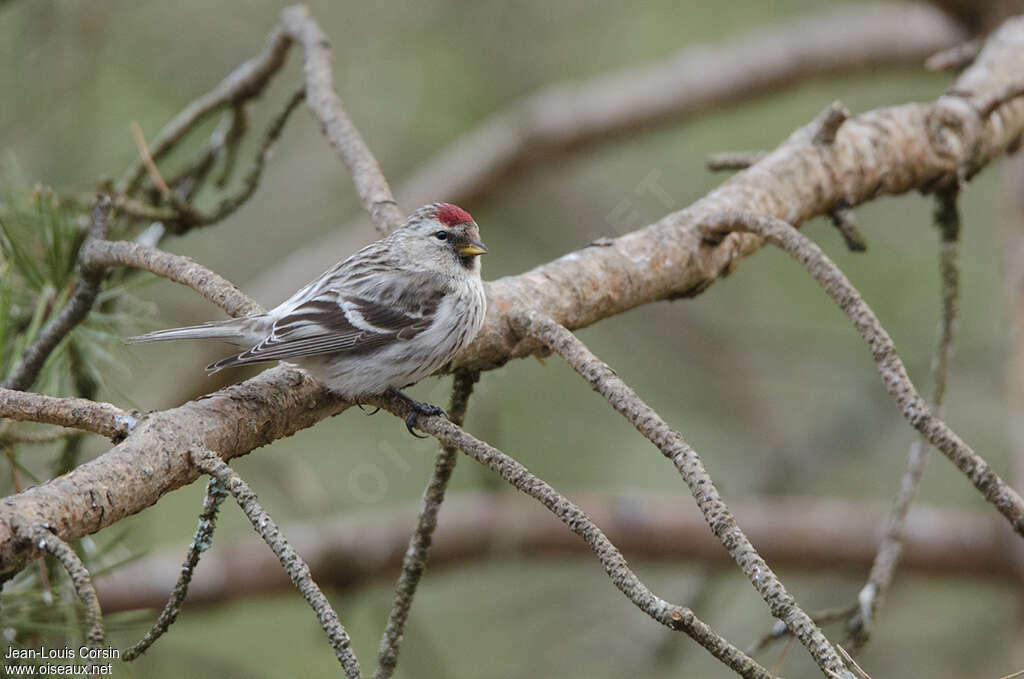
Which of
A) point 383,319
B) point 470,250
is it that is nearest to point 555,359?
point 470,250

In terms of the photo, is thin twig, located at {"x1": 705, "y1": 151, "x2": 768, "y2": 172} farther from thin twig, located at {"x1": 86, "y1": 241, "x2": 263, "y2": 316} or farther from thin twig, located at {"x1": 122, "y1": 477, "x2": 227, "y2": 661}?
thin twig, located at {"x1": 122, "y1": 477, "x2": 227, "y2": 661}

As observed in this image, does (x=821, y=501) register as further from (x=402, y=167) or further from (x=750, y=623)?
(x=402, y=167)

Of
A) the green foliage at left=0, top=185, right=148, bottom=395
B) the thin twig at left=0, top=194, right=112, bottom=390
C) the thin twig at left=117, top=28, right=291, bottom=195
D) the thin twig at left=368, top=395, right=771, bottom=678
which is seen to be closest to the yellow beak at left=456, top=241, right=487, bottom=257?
the thin twig at left=117, top=28, right=291, bottom=195

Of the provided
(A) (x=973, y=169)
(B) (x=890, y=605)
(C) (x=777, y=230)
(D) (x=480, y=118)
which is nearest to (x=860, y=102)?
(D) (x=480, y=118)

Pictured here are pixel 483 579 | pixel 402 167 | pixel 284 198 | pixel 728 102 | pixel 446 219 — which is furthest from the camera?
pixel 402 167

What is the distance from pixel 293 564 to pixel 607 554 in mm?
391

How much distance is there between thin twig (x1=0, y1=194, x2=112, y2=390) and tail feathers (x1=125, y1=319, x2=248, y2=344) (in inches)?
5.5

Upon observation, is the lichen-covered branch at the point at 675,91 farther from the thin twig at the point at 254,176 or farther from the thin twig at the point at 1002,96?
the thin twig at the point at 1002,96

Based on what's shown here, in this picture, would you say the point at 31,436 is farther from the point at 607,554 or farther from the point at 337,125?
the point at 607,554

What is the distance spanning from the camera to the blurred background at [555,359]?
3.91 metres

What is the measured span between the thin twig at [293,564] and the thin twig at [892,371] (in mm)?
889

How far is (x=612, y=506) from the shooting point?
384cm

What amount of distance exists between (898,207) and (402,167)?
2754mm

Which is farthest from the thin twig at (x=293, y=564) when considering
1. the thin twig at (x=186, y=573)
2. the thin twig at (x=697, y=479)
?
the thin twig at (x=697, y=479)
